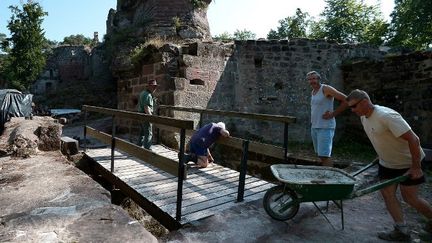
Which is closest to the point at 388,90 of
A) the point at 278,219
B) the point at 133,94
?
the point at 133,94

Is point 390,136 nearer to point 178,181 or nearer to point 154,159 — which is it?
point 178,181

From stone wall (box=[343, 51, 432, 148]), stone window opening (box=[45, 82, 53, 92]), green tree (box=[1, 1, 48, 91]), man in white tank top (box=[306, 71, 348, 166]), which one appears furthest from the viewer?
stone window opening (box=[45, 82, 53, 92])

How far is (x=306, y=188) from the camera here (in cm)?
312

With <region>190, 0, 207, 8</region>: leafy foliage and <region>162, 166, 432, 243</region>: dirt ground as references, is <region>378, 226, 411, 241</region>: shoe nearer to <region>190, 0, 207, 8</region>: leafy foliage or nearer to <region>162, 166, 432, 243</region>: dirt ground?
<region>162, 166, 432, 243</region>: dirt ground

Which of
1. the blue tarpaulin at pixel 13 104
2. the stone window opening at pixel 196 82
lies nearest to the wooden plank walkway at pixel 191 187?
the stone window opening at pixel 196 82

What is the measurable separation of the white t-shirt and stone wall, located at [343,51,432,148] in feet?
21.0

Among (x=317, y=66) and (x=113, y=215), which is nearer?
(x=113, y=215)

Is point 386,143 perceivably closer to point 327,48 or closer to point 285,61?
point 285,61

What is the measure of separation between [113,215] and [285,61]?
7949mm

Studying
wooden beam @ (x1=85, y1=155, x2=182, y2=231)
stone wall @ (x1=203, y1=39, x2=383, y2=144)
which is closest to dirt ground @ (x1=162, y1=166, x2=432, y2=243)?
wooden beam @ (x1=85, y1=155, x2=182, y2=231)

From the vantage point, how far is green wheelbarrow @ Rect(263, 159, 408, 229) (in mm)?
3111

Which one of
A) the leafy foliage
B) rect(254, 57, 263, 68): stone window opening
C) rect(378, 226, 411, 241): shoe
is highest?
the leafy foliage

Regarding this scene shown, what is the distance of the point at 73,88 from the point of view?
2548cm

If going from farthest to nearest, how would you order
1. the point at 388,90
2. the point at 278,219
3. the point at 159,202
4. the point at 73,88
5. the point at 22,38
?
A: the point at 73,88 < the point at 22,38 < the point at 388,90 < the point at 159,202 < the point at 278,219
